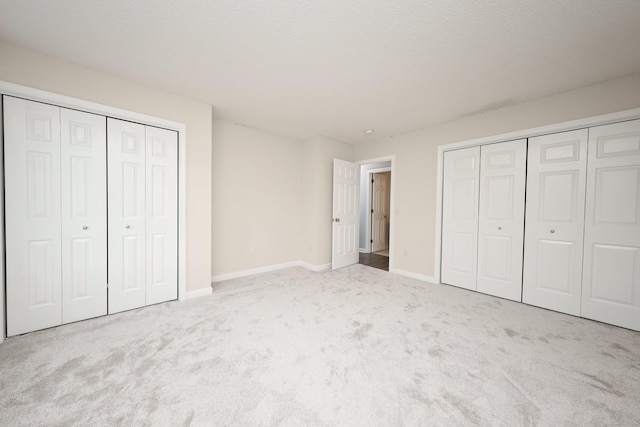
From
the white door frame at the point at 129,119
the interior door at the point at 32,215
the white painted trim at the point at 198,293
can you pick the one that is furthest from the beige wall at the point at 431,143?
the interior door at the point at 32,215

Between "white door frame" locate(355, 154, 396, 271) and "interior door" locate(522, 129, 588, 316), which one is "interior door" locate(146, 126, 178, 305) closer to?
"white door frame" locate(355, 154, 396, 271)

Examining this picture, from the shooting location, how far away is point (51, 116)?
228cm

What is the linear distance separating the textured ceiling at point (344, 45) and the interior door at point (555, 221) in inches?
26.4

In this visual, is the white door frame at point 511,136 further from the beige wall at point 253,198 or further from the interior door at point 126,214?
the interior door at point 126,214

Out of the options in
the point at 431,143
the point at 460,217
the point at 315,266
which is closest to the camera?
the point at 460,217

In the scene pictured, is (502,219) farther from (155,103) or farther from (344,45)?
(155,103)

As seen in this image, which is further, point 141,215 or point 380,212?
point 380,212

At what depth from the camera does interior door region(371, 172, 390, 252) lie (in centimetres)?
679

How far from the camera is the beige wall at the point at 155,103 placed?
2137mm

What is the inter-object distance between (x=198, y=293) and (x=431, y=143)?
4.10 m

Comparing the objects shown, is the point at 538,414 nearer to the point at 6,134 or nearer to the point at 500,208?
Result: the point at 500,208

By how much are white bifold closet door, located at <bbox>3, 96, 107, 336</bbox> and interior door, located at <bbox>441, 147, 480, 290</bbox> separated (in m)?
4.44

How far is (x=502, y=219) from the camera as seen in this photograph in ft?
10.8

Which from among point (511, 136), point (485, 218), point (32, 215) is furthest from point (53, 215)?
point (511, 136)
